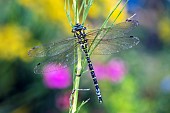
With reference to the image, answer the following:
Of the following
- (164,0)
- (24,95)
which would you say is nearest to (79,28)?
(24,95)

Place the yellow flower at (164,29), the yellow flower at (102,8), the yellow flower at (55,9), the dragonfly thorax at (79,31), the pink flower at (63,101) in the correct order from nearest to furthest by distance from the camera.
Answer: the dragonfly thorax at (79,31) < the pink flower at (63,101) < the yellow flower at (55,9) < the yellow flower at (102,8) < the yellow flower at (164,29)

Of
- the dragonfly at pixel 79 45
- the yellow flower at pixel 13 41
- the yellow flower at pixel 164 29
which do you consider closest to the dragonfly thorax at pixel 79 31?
the dragonfly at pixel 79 45

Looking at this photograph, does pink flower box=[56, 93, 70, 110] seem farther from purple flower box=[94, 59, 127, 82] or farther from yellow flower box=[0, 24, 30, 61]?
yellow flower box=[0, 24, 30, 61]

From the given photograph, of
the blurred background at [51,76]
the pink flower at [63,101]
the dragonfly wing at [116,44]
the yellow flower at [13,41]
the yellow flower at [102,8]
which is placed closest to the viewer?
the dragonfly wing at [116,44]

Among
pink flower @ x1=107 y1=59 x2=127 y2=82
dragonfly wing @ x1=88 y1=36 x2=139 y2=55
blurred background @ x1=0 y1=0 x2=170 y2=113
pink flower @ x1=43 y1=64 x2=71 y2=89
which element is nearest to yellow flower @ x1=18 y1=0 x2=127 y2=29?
blurred background @ x1=0 y1=0 x2=170 y2=113

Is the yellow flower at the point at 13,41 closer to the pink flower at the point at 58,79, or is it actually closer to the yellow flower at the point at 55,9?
the yellow flower at the point at 55,9

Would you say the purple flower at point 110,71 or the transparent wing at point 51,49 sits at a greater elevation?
the purple flower at point 110,71

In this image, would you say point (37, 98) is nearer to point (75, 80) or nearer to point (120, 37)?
point (120, 37)

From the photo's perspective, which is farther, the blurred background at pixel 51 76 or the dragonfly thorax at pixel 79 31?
the blurred background at pixel 51 76
